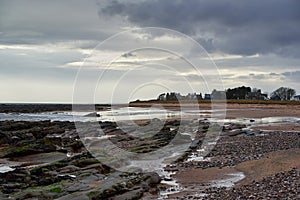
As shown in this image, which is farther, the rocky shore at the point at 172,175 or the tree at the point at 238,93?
the tree at the point at 238,93

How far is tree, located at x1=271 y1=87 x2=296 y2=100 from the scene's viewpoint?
423ft

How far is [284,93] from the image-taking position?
131125 mm

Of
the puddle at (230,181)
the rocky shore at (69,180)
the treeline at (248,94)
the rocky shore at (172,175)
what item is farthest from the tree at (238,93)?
the puddle at (230,181)

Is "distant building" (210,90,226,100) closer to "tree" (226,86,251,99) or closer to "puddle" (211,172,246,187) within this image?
"tree" (226,86,251,99)

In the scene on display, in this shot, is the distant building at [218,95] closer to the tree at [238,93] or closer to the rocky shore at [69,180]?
the tree at [238,93]

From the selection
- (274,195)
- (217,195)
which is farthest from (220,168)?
(274,195)

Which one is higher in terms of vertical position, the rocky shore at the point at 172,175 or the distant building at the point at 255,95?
the distant building at the point at 255,95

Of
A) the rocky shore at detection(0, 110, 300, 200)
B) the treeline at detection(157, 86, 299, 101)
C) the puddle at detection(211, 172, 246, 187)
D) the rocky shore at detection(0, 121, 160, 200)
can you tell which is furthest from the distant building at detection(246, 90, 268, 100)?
the puddle at detection(211, 172, 246, 187)

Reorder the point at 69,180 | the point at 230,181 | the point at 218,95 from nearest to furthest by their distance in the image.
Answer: the point at 69,180
the point at 230,181
the point at 218,95

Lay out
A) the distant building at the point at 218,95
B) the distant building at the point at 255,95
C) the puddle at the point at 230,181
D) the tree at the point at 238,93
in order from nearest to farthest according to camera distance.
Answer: the puddle at the point at 230,181 < the distant building at the point at 218,95 < the distant building at the point at 255,95 < the tree at the point at 238,93

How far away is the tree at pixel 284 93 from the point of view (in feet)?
423

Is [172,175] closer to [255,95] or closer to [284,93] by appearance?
[255,95]

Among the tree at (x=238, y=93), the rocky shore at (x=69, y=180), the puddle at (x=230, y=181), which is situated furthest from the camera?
the tree at (x=238, y=93)

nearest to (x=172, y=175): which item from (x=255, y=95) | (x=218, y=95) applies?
(x=218, y=95)
